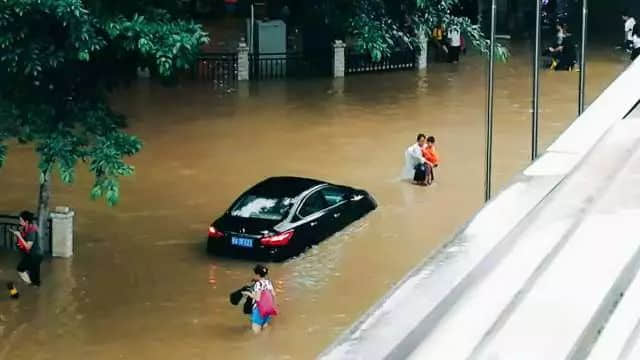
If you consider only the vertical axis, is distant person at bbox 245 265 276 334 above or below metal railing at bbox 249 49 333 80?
below

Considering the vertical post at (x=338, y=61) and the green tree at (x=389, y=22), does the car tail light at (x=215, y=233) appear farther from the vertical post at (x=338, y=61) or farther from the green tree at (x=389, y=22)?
the vertical post at (x=338, y=61)

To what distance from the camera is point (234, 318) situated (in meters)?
13.6

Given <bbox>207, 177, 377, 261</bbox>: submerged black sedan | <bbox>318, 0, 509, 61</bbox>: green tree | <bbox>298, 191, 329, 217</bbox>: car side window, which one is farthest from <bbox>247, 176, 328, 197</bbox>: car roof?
<bbox>318, 0, 509, 61</bbox>: green tree

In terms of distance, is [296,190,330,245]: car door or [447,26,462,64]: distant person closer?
[296,190,330,245]: car door

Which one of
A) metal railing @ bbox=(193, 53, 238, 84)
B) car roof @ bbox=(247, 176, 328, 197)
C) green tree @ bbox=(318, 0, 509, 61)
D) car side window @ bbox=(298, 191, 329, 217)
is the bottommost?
car side window @ bbox=(298, 191, 329, 217)

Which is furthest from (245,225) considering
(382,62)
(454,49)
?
(454,49)

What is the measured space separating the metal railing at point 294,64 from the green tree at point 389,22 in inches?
710

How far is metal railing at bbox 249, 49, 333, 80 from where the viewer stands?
1315 inches

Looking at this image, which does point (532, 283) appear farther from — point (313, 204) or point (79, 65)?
point (313, 204)

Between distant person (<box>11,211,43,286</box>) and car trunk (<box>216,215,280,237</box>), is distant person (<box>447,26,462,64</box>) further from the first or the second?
distant person (<box>11,211,43,286</box>)

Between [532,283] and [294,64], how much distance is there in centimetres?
3089

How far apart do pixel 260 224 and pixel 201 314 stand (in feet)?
8.88

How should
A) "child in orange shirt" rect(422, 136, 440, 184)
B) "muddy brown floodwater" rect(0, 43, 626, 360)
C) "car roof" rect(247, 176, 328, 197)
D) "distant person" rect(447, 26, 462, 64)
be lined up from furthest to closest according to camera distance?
1. "distant person" rect(447, 26, 462, 64)
2. "child in orange shirt" rect(422, 136, 440, 184)
3. "car roof" rect(247, 176, 328, 197)
4. "muddy brown floodwater" rect(0, 43, 626, 360)

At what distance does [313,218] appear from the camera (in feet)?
55.1
